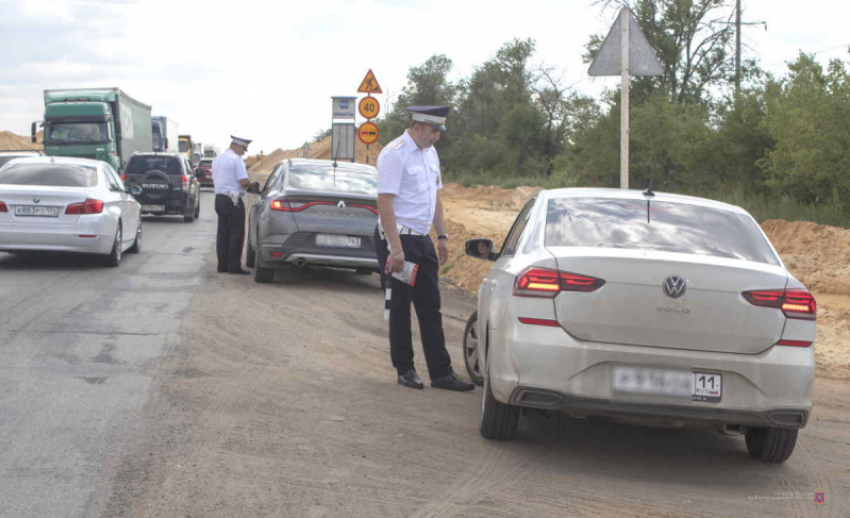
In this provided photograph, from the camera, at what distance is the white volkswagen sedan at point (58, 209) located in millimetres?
13422

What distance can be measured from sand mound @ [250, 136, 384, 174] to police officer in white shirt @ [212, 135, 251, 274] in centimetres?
3359

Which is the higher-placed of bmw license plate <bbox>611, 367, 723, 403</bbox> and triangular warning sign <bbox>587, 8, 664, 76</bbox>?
triangular warning sign <bbox>587, 8, 664, 76</bbox>

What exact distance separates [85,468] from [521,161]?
52976 mm

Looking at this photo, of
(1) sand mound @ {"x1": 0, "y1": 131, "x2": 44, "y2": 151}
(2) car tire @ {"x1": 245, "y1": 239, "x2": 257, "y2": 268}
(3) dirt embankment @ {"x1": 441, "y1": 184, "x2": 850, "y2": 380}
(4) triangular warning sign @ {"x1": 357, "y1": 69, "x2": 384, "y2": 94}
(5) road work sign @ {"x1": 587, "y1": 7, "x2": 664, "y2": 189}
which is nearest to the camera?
(3) dirt embankment @ {"x1": 441, "y1": 184, "x2": 850, "y2": 380}

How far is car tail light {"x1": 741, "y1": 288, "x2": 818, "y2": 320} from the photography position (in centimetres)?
507

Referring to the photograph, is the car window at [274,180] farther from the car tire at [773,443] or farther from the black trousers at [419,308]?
the car tire at [773,443]

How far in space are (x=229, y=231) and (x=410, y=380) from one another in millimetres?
7344

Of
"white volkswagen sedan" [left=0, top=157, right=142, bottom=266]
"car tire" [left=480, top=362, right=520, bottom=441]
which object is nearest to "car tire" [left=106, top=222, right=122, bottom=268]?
"white volkswagen sedan" [left=0, top=157, right=142, bottom=266]

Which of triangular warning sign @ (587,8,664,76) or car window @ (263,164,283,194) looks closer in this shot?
triangular warning sign @ (587,8,664,76)

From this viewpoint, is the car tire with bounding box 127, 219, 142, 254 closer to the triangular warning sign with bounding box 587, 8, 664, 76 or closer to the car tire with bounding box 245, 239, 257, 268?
the car tire with bounding box 245, 239, 257, 268

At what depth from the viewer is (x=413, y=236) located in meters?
7.25

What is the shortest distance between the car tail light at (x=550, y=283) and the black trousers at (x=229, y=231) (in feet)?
29.9

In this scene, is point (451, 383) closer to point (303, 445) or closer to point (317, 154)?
point (303, 445)

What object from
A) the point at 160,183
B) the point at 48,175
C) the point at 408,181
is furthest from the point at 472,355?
the point at 160,183
